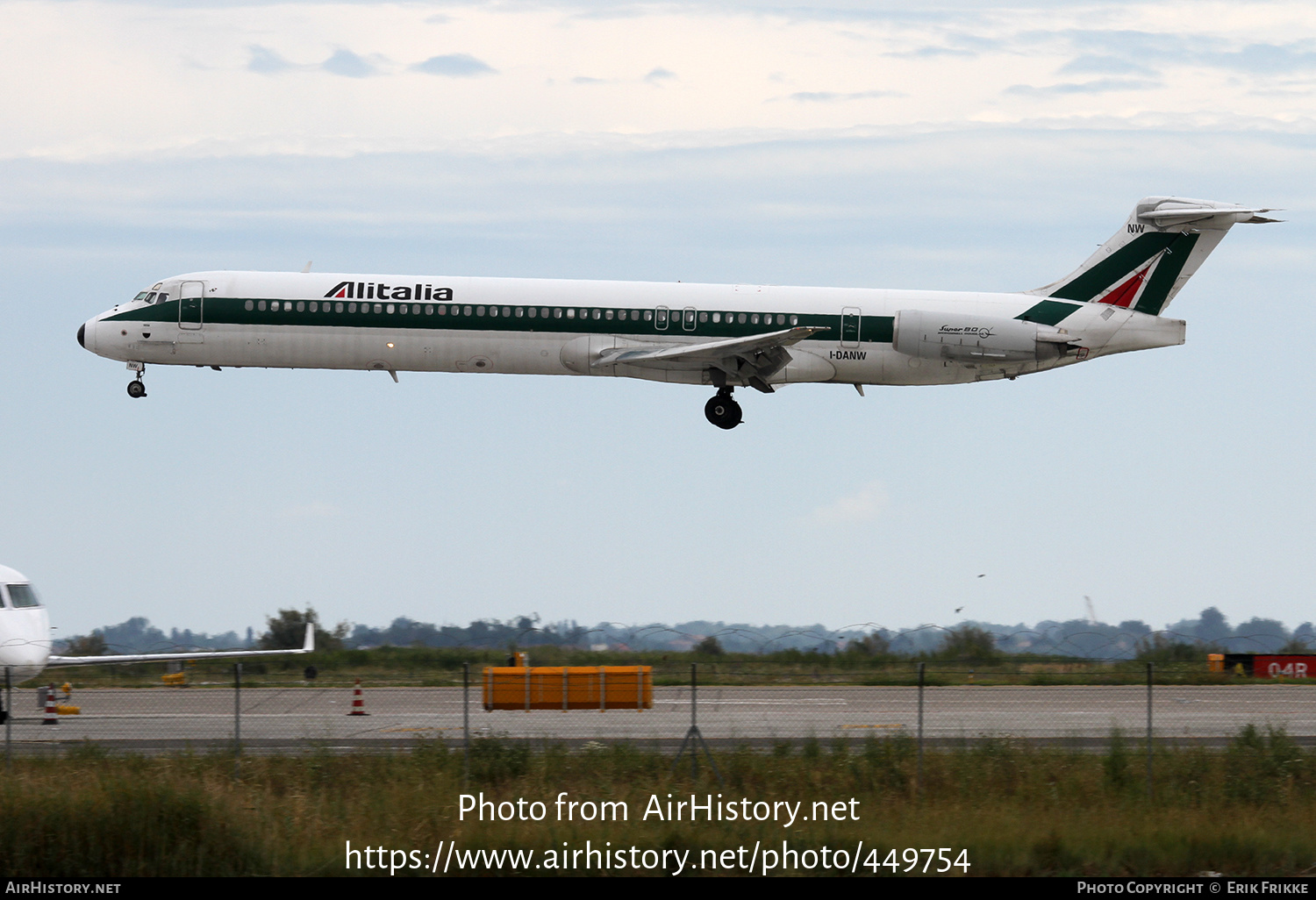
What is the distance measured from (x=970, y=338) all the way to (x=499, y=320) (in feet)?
35.3

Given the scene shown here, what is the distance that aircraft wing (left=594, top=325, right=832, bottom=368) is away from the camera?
31062mm

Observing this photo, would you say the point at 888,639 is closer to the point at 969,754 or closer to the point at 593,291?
the point at 593,291

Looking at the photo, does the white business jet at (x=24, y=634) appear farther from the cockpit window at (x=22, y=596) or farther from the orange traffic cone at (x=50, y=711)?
the orange traffic cone at (x=50, y=711)

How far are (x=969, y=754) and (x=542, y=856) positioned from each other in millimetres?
7030

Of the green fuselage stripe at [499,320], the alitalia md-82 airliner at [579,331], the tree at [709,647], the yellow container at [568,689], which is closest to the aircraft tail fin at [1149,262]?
the alitalia md-82 airliner at [579,331]

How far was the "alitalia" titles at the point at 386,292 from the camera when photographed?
3212 centimetres

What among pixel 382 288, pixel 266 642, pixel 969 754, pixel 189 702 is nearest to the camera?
pixel 969 754

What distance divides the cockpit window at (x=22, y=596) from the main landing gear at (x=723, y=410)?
49.9ft

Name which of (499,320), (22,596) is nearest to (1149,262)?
(499,320)

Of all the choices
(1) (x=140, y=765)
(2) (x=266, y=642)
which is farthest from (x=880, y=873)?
(2) (x=266, y=642)

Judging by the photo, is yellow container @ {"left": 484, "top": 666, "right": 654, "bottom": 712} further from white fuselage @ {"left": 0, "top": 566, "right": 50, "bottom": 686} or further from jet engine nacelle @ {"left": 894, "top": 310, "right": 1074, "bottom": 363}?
jet engine nacelle @ {"left": 894, "top": 310, "right": 1074, "bottom": 363}

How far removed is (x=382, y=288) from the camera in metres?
32.3

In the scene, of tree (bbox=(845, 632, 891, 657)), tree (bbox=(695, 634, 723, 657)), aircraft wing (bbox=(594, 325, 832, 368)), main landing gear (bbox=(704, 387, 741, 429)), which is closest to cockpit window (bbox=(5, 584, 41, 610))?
aircraft wing (bbox=(594, 325, 832, 368))

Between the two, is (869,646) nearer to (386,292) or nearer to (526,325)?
(526,325)
